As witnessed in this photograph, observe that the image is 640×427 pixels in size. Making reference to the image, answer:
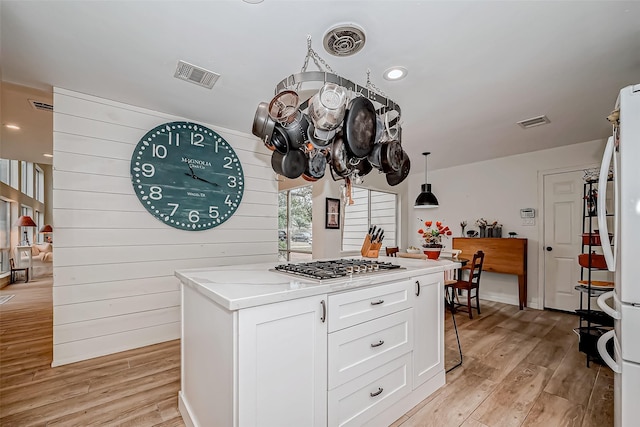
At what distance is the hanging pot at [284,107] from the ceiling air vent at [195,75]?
1.03 m

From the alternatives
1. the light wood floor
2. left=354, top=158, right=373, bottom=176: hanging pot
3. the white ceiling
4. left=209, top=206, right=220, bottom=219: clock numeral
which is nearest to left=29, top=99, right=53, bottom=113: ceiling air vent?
the white ceiling

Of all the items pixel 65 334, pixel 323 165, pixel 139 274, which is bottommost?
pixel 65 334

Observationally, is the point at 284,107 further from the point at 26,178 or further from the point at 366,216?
the point at 26,178

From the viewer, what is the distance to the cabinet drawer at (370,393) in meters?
1.58

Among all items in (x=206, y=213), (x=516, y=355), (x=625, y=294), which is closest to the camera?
(x=625, y=294)

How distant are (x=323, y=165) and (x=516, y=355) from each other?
258cm

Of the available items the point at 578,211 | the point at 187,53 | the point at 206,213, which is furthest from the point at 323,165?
the point at 578,211

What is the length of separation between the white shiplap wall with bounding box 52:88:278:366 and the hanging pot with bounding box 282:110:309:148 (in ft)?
5.46

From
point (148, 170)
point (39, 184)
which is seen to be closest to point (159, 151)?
point (148, 170)

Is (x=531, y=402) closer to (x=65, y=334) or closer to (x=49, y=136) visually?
(x=65, y=334)

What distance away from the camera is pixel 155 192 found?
299 cm

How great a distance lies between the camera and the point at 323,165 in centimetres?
226

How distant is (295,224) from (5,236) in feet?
21.4

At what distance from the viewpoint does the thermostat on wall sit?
459cm
